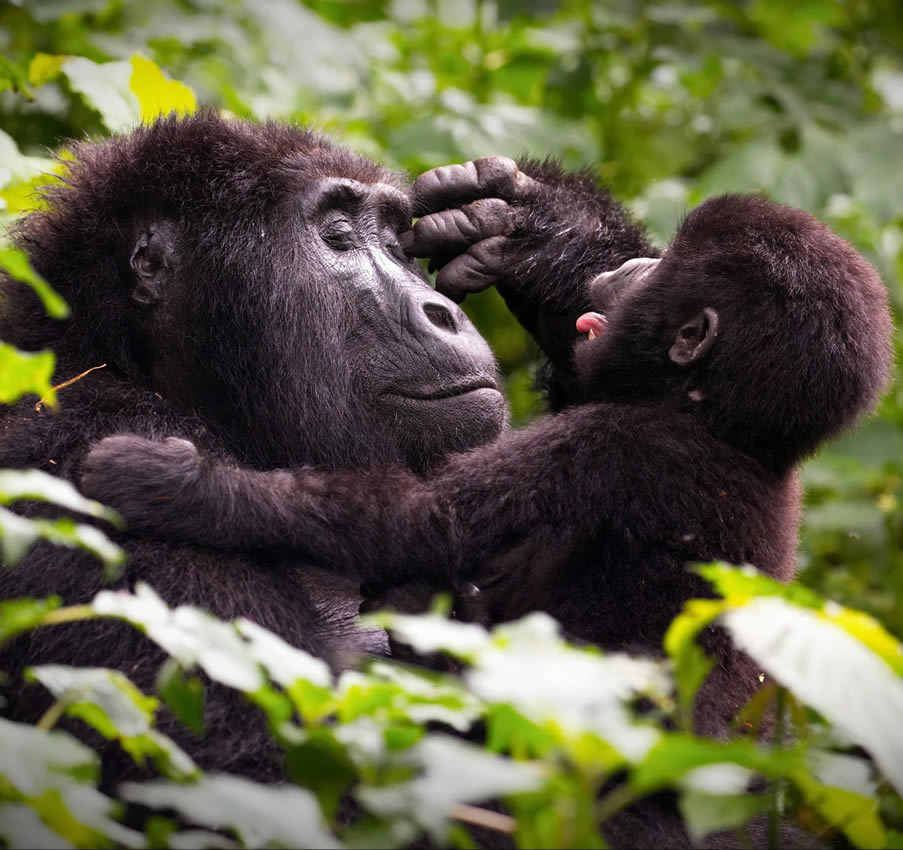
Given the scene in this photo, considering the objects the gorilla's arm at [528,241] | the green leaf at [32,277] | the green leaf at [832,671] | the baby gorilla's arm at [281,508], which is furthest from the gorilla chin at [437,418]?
the green leaf at [832,671]

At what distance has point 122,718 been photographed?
1886 mm

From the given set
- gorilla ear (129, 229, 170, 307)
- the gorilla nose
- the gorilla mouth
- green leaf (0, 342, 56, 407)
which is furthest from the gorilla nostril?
green leaf (0, 342, 56, 407)

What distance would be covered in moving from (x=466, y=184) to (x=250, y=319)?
0.87m

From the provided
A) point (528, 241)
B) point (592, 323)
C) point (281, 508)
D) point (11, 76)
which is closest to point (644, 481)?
point (592, 323)

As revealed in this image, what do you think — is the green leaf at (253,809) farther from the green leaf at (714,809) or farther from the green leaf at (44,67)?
the green leaf at (44,67)

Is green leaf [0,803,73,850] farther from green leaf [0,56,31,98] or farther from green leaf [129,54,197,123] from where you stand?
green leaf [0,56,31,98]

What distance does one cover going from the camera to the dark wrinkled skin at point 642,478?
108 inches

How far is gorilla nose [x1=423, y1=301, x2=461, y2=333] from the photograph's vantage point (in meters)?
3.22

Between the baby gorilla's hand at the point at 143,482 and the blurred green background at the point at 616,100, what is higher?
the baby gorilla's hand at the point at 143,482

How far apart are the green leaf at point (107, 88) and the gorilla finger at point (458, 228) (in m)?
1.02

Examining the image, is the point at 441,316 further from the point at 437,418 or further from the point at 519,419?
the point at 519,419

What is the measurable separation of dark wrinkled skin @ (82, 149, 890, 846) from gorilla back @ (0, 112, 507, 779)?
8.6 inches

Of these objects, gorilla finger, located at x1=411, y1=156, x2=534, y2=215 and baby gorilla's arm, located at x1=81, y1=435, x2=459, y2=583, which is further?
gorilla finger, located at x1=411, y1=156, x2=534, y2=215

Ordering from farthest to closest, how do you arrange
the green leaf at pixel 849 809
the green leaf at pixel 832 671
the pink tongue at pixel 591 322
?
1. the pink tongue at pixel 591 322
2. the green leaf at pixel 849 809
3. the green leaf at pixel 832 671
